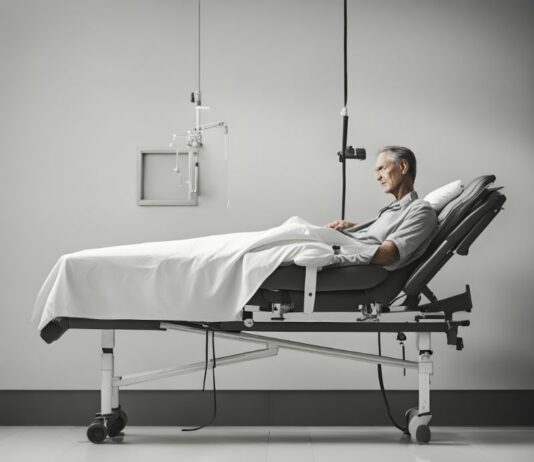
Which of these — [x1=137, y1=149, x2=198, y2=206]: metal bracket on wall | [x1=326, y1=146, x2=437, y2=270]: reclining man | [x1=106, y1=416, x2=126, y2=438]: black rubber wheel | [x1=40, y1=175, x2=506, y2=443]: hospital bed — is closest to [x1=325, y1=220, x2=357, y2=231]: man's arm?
[x1=326, y1=146, x2=437, y2=270]: reclining man

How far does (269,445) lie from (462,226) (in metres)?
1.12

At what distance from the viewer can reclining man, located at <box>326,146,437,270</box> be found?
2.78 m

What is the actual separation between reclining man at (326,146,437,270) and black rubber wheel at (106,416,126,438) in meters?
1.13

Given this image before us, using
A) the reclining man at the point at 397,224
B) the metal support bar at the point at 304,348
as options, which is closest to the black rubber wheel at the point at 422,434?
the metal support bar at the point at 304,348

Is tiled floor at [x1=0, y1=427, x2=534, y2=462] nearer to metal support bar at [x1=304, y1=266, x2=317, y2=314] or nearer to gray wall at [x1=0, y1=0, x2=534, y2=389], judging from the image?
gray wall at [x1=0, y1=0, x2=534, y2=389]

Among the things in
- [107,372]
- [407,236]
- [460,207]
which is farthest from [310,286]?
[107,372]

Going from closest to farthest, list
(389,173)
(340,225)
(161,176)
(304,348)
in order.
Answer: (304,348), (389,173), (340,225), (161,176)

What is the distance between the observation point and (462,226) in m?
2.75

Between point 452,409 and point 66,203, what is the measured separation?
2.15 m

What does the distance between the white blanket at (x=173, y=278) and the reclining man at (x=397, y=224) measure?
0.24m

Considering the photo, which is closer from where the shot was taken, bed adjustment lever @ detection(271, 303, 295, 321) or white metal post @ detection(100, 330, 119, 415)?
bed adjustment lever @ detection(271, 303, 295, 321)

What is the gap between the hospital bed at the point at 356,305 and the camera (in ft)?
9.06

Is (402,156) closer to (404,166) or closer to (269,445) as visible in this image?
(404,166)

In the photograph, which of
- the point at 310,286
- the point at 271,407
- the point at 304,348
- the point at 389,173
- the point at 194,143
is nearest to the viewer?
the point at 310,286
